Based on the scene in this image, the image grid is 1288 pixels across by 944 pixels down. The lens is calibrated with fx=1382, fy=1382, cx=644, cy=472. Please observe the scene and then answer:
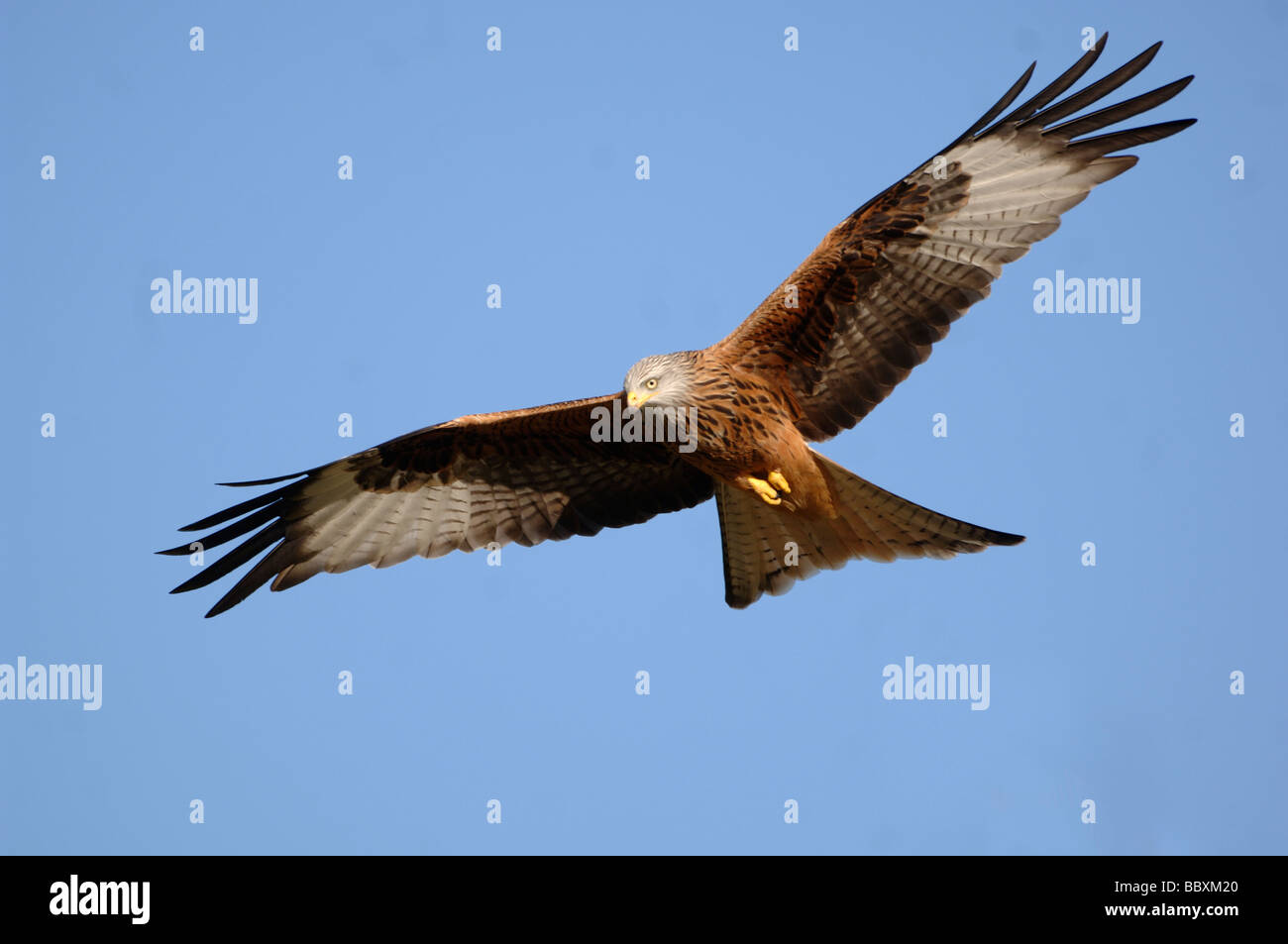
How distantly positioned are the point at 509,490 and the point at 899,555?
9.35 feet

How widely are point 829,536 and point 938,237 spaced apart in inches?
78.9

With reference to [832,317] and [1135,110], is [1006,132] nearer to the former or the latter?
[1135,110]

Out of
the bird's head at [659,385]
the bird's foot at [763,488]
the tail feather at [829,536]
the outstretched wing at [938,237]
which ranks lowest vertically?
the tail feather at [829,536]

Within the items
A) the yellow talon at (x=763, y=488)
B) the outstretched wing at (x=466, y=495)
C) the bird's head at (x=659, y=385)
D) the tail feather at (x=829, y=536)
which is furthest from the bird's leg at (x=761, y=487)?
the outstretched wing at (x=466, y=495)

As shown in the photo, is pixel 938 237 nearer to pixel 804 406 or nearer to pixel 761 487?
pixel 804 406

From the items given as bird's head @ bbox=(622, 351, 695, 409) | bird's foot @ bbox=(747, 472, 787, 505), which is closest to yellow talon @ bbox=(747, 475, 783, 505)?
bird's foot @ bbox=(747, 472, 787, 505)

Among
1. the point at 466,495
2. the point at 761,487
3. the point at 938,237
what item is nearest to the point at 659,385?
the point at 761,487

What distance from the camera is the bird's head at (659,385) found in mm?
Result: 8242

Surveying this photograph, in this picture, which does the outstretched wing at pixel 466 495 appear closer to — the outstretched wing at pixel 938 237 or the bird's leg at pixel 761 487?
the bird's leg at pixel 761 487

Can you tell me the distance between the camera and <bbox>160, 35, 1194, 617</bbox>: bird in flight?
27.3ft

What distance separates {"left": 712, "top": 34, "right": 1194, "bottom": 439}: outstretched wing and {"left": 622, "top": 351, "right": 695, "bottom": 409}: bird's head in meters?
0.44

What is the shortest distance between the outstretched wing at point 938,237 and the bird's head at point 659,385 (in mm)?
441

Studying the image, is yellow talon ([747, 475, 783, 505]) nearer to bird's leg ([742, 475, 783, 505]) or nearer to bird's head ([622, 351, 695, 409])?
bird's leg ([742, 475, 783, 505])
